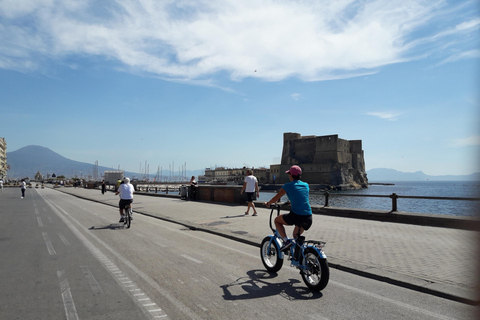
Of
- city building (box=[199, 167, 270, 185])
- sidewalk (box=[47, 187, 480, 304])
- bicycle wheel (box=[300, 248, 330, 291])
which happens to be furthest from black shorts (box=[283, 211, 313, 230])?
city building (box=[199, 167, 270, 185])

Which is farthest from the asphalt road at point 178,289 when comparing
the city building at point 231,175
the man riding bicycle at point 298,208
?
the city building at point 231,175

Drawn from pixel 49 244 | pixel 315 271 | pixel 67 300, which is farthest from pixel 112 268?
pixel 315 271

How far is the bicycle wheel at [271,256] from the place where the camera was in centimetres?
594

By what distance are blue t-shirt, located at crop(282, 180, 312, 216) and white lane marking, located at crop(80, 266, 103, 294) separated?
3.19 metres

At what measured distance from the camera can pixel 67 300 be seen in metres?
4.61

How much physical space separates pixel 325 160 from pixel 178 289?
4325 inches

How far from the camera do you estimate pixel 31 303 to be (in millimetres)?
4484

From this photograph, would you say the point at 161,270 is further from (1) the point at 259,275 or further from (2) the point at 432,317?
(2) the point at 432,317

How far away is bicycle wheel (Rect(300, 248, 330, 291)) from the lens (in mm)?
4953

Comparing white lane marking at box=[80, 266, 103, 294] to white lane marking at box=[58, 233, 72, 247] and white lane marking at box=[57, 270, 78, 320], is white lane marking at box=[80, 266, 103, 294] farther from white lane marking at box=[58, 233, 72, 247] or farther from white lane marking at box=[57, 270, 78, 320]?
white lane marking at box=[58, 233, 72, 247]

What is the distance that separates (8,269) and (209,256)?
370 centimetres

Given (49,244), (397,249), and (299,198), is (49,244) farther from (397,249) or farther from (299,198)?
(397,249)

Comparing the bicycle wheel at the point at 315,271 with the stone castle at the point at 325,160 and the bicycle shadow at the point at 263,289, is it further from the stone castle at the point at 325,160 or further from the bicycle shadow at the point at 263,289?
the stone castle at the point at 325,160

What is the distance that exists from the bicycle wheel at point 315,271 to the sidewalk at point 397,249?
1.26 m
